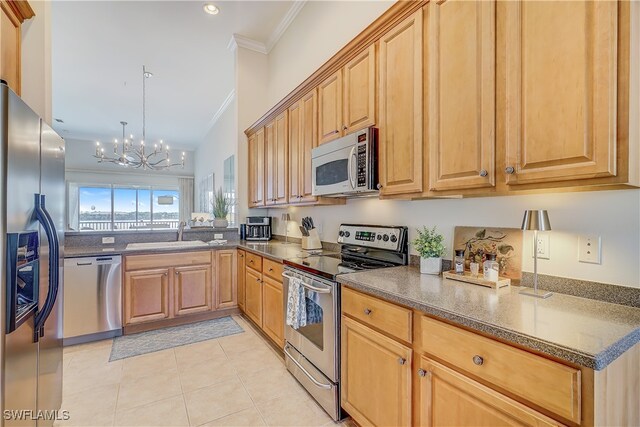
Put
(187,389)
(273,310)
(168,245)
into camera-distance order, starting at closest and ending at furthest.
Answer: (187,389)
(273,310)
(168,245)

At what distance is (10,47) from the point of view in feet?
5.34

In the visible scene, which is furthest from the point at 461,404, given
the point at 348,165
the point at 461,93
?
the point at 348,165

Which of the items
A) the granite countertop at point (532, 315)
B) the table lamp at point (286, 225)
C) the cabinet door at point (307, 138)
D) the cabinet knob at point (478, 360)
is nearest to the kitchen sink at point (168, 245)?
the table lamp at point (286, 225)

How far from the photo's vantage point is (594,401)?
78 cm

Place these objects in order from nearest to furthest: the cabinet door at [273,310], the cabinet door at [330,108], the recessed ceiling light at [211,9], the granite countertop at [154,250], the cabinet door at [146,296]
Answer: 1. the cabinet door at [330,108]
2. the cabinet door at [273,310]
3. the granite countertop at [154,250]
4. the cabinet door at [146,296]
5. the recessed ceiling light at [211,9]

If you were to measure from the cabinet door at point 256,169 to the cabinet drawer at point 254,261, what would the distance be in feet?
2.54

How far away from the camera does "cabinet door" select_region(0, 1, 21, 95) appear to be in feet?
4.93

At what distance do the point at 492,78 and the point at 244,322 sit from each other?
330cm

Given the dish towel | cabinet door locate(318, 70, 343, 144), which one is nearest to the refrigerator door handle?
the dish towel

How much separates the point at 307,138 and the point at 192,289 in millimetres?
2165

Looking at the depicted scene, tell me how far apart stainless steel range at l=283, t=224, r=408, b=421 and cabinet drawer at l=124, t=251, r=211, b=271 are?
1546mm

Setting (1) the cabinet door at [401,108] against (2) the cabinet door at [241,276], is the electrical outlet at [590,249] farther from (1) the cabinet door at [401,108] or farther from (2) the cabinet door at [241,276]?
(2) the cabinet door at [241,276]

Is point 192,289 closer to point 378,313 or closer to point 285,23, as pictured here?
point 378,313

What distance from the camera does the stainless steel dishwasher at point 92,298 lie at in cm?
284
